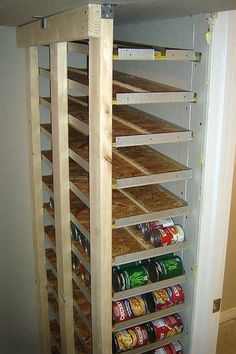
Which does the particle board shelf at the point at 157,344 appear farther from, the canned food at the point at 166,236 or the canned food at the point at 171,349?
the canned food at the point at 166,236

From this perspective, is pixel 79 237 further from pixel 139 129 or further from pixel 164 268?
pixel 139 129

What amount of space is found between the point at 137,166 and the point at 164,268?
0.45 meters

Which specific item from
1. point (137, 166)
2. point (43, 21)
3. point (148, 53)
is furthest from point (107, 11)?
point (137, 166)

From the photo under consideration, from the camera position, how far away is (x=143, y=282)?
1465 mm

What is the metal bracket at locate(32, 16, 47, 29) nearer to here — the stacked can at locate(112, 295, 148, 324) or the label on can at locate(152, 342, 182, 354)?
the stacked can at locate(112, 295, 148, 324)

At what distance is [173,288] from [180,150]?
608 millimetres

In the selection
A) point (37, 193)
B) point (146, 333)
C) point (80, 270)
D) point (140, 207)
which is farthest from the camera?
point (37, 193)

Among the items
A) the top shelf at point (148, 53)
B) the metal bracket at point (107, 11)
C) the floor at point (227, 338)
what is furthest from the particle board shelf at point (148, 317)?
the floor at point (227, 338)

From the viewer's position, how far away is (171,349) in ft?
5.37

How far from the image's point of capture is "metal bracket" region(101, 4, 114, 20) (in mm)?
1008

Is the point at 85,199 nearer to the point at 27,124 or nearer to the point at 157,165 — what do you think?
the point at 157,165

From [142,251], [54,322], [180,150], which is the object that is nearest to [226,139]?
[180,150]

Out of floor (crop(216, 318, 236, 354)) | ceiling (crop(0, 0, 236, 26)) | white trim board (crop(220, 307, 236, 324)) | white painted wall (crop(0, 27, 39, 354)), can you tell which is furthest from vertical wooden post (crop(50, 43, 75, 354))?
white trim board (crop(220, 307, 236, 324))

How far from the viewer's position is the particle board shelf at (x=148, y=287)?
4.62ft
